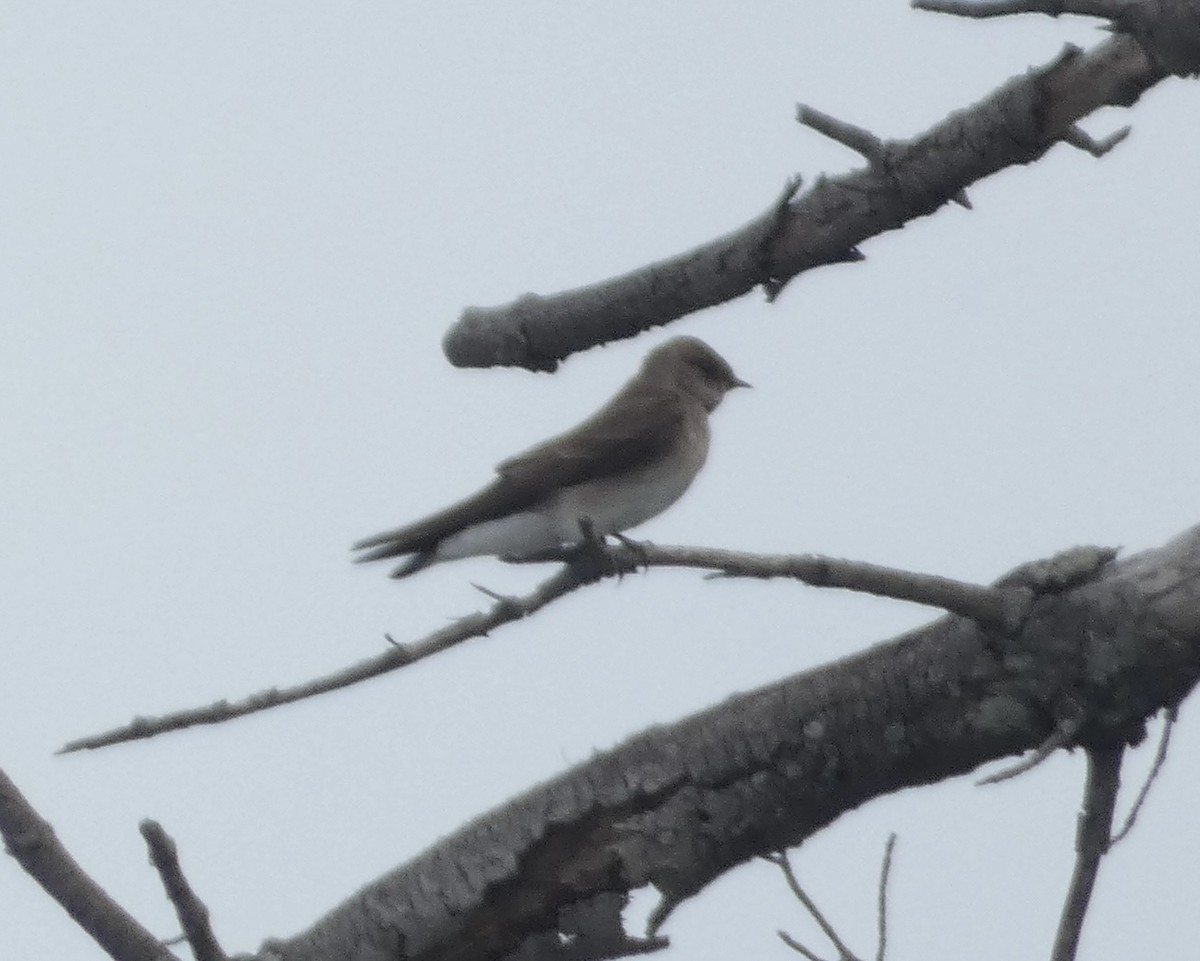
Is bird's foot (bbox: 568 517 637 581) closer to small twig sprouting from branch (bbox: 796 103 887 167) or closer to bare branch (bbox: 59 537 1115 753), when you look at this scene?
bare branch (bbox: 59 537 1115 753)

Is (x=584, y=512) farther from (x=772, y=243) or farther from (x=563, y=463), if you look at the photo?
(x=772, y=243)

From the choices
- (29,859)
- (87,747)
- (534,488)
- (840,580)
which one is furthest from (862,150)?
(534,488)

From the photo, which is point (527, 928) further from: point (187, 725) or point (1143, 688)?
point (1143, 688)

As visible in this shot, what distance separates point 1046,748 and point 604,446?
349cm

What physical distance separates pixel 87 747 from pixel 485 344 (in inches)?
64.5

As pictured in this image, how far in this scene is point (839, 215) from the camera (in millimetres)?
4172

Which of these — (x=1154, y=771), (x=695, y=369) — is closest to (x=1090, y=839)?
(x=1154, y=771)

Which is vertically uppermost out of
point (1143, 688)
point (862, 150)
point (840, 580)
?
point (862, 150)

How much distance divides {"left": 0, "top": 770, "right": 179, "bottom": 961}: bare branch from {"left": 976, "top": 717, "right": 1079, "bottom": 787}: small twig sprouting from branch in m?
1.67

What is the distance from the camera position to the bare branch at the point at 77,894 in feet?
13.8

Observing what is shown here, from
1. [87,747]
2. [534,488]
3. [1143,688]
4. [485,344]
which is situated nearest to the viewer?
[87,747]

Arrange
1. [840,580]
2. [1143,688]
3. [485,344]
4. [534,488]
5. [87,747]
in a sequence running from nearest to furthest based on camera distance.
→ [87,747]
[840,580]
[1143,688]
[485,344]
[534,488]

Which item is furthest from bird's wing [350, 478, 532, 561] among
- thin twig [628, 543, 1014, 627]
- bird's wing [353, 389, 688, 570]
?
thin twig [628, 543, 1014, 627]

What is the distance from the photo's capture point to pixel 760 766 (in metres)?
4.34
